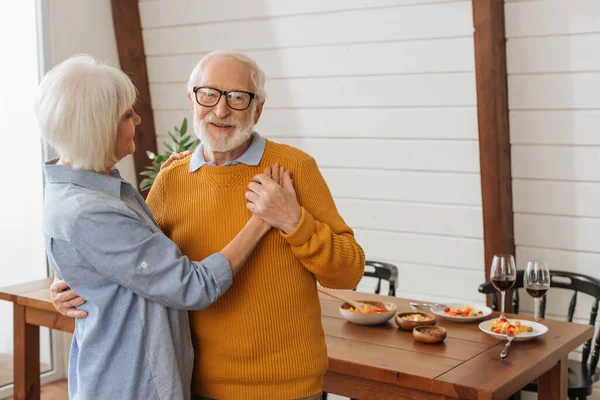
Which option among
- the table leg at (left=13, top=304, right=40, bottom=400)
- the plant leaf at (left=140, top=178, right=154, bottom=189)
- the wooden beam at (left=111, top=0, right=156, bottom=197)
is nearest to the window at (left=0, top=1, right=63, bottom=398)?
the wooden beam at (left=111, top=0, right=156, bottom=197)

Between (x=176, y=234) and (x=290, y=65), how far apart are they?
7.22 feet

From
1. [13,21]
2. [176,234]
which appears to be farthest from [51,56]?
[176,234]

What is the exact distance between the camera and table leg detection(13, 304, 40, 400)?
11.4ft

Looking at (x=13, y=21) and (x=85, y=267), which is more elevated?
(x=13, y=21)

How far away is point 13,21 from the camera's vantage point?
427 centimetres

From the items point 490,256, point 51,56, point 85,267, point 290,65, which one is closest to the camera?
point 85,267

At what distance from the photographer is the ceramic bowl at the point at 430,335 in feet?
8.30

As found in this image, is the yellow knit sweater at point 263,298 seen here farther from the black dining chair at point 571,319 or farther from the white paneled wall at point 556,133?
the white paneled wall at point 556,133

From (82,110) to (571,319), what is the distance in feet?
7.85

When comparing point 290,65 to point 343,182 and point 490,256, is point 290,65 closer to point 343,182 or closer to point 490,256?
point 343,182

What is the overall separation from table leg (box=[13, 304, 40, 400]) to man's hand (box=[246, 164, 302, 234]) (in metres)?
2.00

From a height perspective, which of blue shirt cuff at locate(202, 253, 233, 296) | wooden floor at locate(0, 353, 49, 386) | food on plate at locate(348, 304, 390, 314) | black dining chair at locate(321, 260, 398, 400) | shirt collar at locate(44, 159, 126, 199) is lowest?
wooden floor at locate(0, 353, 49, 386)

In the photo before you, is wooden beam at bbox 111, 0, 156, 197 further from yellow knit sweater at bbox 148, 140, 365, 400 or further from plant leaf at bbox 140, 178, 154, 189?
yellow knit sweater at bbox 148, 140, 365, 400

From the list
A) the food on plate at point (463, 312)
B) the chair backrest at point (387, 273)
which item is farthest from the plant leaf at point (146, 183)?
the food on plate at point (463, 312)
